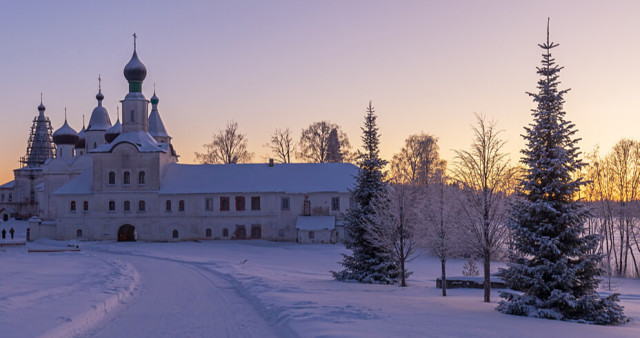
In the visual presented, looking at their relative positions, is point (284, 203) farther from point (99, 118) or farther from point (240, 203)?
point (99, 118)

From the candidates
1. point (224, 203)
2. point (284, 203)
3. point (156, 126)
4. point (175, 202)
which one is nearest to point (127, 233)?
point (175, 202)

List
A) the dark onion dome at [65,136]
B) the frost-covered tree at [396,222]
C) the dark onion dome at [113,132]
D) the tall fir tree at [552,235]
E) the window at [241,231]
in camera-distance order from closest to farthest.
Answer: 1. the tall fir tree at [552,235]
2. the frost-covered tree at [396,222]
3. the window at [241,231]
4. the dark onion dome at [113,132]
5. the dark onion dome at [65,136]

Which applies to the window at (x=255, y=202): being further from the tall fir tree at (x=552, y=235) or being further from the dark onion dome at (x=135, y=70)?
the tall fir tree at (x=552, y=235)

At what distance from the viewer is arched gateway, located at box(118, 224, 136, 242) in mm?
54594

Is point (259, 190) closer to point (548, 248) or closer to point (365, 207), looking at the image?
point (365, 207)

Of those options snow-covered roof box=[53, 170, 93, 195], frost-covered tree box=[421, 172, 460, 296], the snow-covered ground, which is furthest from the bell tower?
frost-covered tree box=[421, 172, 460, 296]

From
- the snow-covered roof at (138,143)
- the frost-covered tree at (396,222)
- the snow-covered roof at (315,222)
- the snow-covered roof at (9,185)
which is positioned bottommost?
the snow-covered roof at (315,222)

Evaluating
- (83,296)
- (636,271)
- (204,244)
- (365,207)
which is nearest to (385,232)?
(365,207)

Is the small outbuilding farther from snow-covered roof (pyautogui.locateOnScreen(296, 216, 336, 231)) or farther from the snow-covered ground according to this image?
the snow-covered ground

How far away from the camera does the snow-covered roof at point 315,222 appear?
171 ft

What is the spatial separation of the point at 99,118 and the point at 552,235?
214 feet

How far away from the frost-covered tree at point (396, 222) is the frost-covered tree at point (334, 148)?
44967 mm

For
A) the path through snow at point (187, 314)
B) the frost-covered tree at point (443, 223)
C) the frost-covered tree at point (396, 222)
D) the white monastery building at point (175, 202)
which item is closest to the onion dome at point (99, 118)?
the white monastery building at point (175, 202)

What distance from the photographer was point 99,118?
7306cm
